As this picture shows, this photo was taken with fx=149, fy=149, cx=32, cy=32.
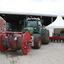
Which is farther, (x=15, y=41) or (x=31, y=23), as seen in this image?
(x=31, y=23)

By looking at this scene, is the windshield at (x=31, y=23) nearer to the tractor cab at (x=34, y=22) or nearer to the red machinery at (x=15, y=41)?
the tractor cab at (x=34, y=22)

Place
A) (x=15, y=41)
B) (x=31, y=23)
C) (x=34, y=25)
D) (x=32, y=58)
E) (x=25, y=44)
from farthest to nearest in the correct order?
(x=31, y=23)
(x=34, y=25)
(x=25, y=44)
(x=15, y=41)
(x=32, y=58)

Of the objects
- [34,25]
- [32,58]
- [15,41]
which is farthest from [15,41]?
[34,25]

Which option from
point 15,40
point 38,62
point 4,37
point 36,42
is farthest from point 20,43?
point 36,42

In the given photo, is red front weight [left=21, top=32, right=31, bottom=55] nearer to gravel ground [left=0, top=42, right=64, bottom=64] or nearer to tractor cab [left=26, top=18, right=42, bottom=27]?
gravel ground [left=0, top=42, right=64, bottom=64]

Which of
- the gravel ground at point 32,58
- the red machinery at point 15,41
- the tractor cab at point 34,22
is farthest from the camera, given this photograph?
the tractor cab at point 34,22

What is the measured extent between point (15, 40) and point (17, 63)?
150 centimetres

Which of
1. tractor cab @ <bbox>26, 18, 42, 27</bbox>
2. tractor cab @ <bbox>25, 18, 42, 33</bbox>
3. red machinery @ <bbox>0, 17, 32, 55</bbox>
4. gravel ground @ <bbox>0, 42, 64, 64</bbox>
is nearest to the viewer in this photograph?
gravel ground @ <bbox>0, 42, 64, 64</bbox>

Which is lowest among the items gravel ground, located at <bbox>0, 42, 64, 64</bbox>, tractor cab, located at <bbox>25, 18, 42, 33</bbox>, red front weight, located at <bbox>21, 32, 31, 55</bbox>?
gravel ground, located at <bbox>0, 42, 64, 64</bbox>

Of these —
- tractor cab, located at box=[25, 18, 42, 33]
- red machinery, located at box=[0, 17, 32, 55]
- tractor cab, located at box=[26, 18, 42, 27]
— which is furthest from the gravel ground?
tractor cab, located at box=[26, 18, 42, 27]

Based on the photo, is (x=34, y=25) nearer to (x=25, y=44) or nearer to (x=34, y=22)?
(x=34, y=22)

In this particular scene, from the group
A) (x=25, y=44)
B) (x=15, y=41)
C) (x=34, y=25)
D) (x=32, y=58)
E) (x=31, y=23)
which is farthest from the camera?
(x=31, y=23)

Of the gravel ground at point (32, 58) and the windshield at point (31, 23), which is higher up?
the windshield at point (31, 23)

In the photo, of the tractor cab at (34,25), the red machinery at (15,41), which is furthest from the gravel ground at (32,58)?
the tractor cab at (34,25)
